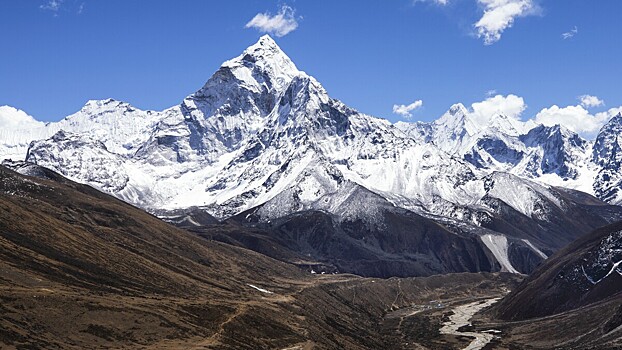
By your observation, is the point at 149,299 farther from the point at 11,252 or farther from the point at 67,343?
the point at 67,343

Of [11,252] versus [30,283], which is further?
[11,252]

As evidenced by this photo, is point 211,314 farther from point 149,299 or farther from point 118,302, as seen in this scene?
point 118,302

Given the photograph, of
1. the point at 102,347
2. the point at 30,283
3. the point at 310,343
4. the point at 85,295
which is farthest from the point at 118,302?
the point at 310,343

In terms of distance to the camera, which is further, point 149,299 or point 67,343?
point 149,299

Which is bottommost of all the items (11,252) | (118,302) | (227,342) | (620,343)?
(620,343)

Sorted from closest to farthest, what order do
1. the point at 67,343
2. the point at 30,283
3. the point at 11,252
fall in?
the point at 67,343 → the point at 30,283 → the point at 11,252

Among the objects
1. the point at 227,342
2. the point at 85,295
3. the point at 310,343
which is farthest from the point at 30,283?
the point at 310,343

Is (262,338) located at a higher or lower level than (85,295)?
lower

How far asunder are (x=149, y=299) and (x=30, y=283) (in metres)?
32.8

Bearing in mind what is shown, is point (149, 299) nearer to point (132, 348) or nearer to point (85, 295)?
point (85, 295)

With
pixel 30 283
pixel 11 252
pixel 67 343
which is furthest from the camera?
pixel 11 252

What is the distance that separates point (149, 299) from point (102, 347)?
46.5m

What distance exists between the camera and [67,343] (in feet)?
470

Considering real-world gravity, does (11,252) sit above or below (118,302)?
above
